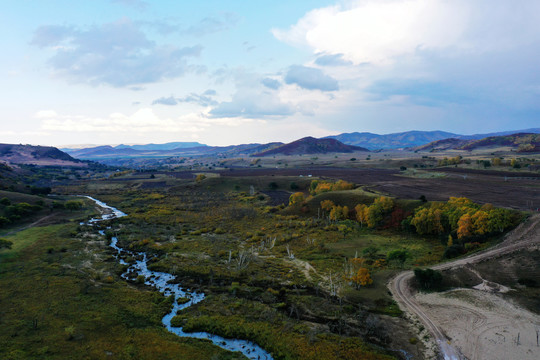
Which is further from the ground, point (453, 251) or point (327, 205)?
point (327, 205)

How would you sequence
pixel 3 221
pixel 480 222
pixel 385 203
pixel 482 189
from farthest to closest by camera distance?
pixel 482 189 → pixel 385 203 → pixel 3 221 → pixel 480 222

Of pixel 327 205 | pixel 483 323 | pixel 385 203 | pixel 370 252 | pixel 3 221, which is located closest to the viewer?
pixel 483 323

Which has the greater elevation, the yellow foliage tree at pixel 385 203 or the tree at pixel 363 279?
the yellow foliage tree at pixel 385 203

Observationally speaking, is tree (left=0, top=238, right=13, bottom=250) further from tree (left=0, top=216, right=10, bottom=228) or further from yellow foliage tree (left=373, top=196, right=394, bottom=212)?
yellow foliage tree (left=373, top=196, right=394, bottom=212)

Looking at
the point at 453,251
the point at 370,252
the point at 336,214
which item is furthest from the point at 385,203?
the point at 453,251

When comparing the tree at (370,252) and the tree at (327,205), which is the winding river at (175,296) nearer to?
the tree at (370,252)

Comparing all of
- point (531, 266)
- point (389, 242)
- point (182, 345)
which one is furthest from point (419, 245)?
point (182, 345)

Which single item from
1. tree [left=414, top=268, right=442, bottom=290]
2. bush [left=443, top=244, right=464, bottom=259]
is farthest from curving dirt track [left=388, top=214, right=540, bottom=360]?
bush [left=443, top=244, right=464, bottom=259]

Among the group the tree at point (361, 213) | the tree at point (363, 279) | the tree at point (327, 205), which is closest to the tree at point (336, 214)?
the tree at point (327, 205)

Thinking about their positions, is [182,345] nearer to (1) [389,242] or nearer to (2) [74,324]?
(2) [74,324]

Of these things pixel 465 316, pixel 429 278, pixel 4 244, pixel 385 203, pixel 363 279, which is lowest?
pixel 465 316

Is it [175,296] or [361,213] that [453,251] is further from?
[175,296]
